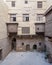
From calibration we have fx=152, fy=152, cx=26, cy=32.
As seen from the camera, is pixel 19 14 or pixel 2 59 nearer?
pixel 2 59

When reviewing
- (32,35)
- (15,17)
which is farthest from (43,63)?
(15,17)

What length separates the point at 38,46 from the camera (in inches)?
848

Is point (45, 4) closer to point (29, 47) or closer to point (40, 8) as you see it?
point (40, 8)

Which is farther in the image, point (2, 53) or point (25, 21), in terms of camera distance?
point (25, 21)

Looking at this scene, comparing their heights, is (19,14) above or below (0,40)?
above

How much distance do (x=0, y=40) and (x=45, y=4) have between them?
9489 millimetres

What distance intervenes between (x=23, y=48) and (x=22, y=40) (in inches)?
44.7

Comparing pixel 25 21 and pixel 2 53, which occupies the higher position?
pixel 25 21

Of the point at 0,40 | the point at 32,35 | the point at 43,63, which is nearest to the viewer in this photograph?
the point at 43,63

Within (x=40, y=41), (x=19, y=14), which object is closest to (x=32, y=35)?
(x=40, y=41)

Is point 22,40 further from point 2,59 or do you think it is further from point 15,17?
point 2,59

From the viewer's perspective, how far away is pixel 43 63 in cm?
1369

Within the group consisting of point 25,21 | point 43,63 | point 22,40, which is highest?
point 25,21

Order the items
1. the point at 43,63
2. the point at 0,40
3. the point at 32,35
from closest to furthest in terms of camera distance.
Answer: the point at 43,63 < the point at 0,40 < the point at 32,35
